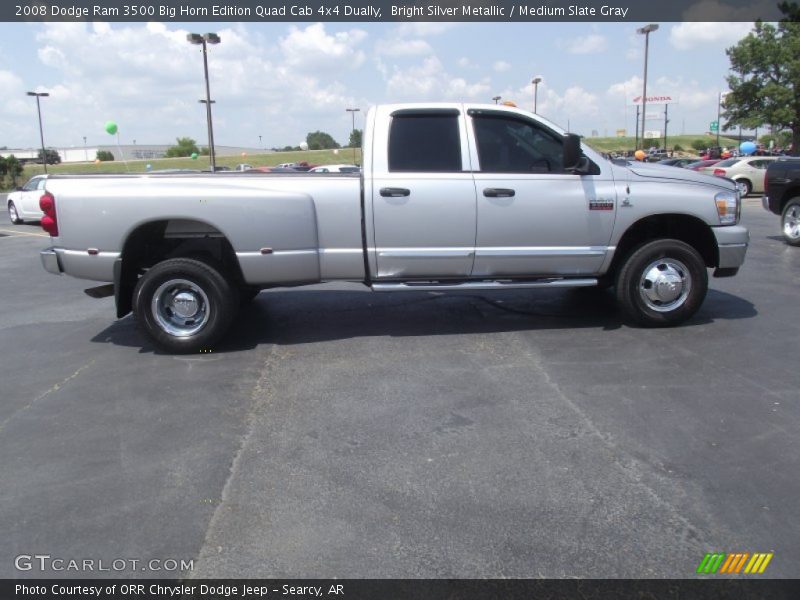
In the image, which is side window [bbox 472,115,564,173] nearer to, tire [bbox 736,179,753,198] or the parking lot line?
the parking lot line

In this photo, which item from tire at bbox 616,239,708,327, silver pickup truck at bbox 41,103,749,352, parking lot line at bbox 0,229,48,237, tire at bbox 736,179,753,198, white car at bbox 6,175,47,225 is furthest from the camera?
tire at bbox 736,179,753,198

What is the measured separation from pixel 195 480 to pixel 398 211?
3031mm

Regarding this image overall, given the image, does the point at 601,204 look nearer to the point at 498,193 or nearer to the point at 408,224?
the point at 498,193

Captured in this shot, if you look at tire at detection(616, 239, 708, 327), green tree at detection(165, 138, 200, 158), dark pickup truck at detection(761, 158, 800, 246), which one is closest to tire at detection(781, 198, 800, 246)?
dark pickup truck at detection(761, 158, 800, 246)

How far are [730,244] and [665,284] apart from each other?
0.73 metres

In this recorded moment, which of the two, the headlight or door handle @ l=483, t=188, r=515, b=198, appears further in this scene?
the headlight

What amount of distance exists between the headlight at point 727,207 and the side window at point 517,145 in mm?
1559

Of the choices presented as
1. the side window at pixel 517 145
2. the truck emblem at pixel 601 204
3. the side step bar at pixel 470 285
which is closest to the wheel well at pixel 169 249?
the side step bar at pixel 470 285

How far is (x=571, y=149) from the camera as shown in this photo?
18.7 ft

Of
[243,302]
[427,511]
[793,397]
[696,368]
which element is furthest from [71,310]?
[793,397]

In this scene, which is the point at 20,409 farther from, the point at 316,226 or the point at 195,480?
the point at 316,226

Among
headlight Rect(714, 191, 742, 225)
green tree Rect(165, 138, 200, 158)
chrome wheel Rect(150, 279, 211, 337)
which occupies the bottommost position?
chrome wheel Rect(150, 279, 211, 337)

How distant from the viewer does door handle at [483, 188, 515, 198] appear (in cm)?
580

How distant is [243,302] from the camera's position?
7.32 meters
